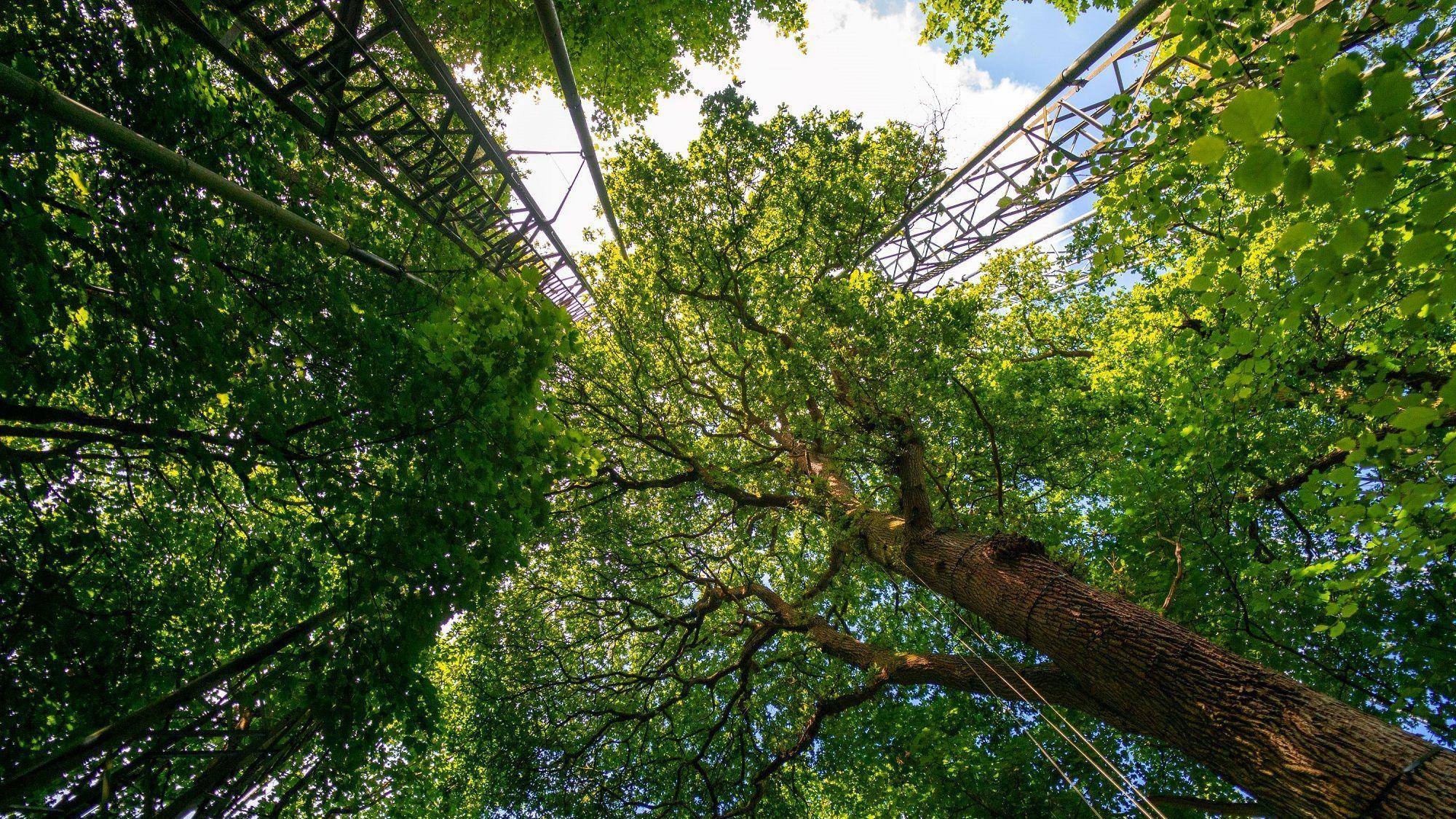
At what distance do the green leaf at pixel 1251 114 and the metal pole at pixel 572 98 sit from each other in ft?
21.9

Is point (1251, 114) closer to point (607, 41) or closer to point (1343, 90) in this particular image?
point (1343, 90)

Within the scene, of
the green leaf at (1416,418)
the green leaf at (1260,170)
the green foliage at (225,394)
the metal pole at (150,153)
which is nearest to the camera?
the green leaf at (1260,170)

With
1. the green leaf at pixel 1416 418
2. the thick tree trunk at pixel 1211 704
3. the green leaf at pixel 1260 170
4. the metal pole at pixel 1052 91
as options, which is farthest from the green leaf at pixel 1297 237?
the metal pole at pixel 1052 91

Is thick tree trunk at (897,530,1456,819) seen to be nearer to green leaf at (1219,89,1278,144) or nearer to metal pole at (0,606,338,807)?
green leaf at (1219,89,1278,144)

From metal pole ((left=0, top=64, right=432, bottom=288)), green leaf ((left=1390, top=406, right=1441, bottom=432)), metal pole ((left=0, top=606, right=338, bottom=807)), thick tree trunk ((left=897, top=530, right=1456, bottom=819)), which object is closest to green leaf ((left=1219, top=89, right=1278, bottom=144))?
green leaf ((left=1390, top=406, right=1441, bottom=432))

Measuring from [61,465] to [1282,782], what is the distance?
6851mm

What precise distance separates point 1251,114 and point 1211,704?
3.01 meters

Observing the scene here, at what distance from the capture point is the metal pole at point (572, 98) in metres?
6.42

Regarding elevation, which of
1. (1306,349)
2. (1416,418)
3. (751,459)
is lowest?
(1416,418)

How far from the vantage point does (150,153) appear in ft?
9.73

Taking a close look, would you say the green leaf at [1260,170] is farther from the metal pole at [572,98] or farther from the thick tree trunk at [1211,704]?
the metal pole at [572,98]

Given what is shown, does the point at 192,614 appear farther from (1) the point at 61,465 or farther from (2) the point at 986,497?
(2) the point at 986,497

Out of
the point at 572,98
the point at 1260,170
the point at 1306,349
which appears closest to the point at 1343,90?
the point at 1260,170

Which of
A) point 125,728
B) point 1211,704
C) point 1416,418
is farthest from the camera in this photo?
point 1211,704
